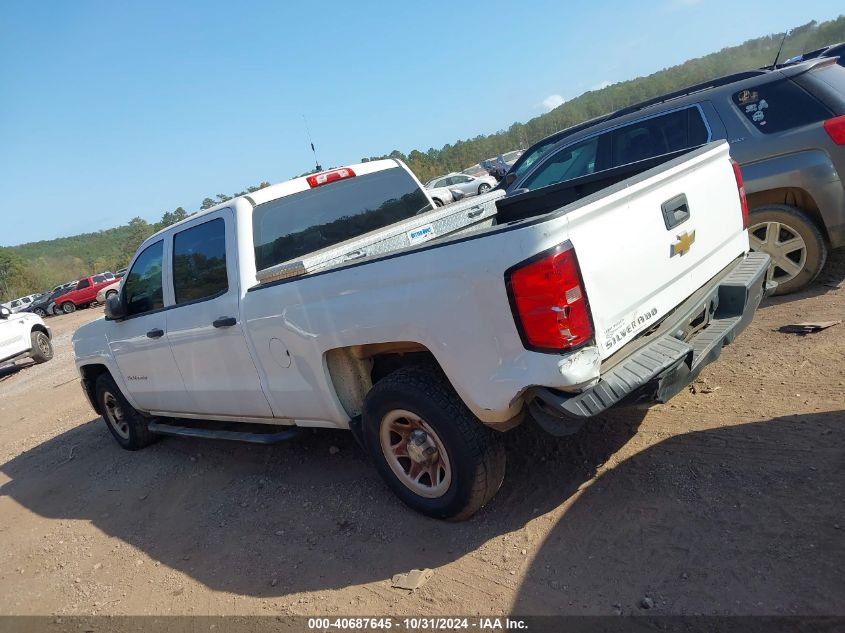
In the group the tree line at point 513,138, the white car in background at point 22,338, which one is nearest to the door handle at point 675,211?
the white car in background at point 22,338

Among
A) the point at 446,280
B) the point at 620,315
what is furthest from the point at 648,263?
the point at 446,280

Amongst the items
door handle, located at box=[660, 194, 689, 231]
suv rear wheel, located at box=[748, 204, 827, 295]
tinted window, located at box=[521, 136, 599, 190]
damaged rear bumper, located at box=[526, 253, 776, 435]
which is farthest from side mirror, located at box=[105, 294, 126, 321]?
suv rear wheel, located at box=[748, 204, 827, 295]

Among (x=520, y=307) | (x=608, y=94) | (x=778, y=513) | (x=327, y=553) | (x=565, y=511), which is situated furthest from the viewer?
(x=608, y=94)

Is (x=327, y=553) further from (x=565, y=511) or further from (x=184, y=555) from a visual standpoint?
(x=565, y=511)

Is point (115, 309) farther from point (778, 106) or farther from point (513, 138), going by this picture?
point (513, 138)

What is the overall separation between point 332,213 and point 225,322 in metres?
1.13

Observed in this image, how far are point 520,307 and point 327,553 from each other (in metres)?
1.92

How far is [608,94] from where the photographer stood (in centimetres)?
7644

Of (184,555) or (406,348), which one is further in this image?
(184,555)

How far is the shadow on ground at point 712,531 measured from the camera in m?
2.38

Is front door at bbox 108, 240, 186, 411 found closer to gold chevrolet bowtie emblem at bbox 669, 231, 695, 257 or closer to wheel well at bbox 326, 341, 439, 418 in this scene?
wheel well at bbox 326, 341, 439, 418

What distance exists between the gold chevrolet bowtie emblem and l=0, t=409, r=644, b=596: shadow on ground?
49.0 inches

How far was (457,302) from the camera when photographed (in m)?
2.73

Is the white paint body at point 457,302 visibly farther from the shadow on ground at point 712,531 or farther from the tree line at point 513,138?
the tree line at point 513,138
